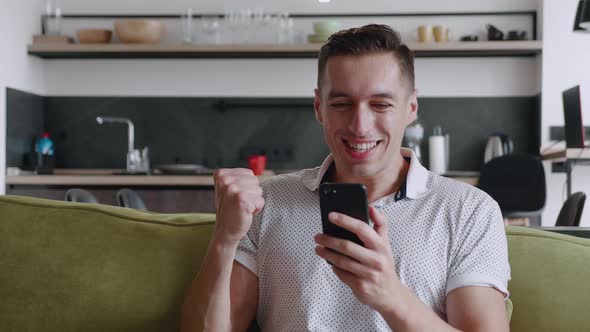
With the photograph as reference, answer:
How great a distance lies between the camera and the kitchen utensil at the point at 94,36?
215 inches

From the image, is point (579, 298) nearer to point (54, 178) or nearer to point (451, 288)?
point (451, 288)

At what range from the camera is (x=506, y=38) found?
17.7ft

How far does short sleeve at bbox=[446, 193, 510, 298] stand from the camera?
4.68ft

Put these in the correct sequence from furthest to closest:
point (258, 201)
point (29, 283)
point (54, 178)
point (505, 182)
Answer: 1. point (54, 178)
2. point (505, 182)
3. point (29, 283)
4. point (258, 201)

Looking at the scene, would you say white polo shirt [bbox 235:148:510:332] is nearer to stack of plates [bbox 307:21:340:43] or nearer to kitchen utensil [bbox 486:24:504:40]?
stack of plates [bbox 307:21:340:43]

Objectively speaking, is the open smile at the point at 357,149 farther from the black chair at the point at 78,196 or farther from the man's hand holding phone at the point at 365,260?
the black chair at the point at 78,196

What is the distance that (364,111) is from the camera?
155cm

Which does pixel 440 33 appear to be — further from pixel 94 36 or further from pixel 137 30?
pixel 94 36

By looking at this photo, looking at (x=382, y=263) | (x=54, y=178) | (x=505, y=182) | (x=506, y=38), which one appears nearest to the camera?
(x=382, y=263)

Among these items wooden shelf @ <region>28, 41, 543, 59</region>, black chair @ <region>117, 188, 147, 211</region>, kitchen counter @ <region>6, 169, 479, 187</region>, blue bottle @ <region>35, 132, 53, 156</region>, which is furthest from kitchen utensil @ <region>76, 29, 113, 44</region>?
black chair @ <region>117, 188, 147, 211</region>

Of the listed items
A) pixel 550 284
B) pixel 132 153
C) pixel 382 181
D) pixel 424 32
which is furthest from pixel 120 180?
pixel 550 284

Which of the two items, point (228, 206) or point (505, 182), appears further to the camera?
point (505, 182)

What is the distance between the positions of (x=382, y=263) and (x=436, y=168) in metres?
4.22

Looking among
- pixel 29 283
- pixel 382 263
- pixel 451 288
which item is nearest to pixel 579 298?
pixel 451 288
